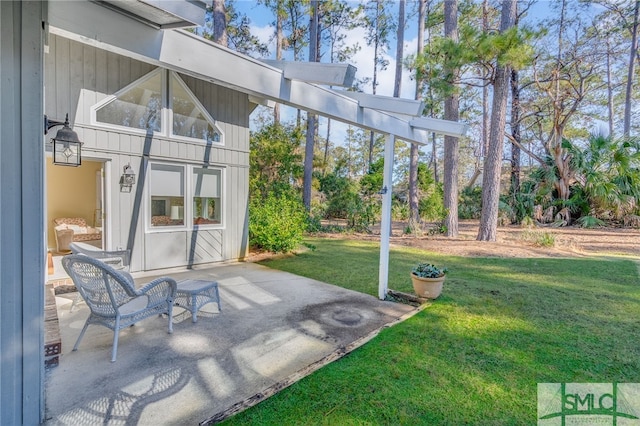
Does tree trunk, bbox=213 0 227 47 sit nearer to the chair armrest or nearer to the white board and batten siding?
the white board and batten siding

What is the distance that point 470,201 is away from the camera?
1717cm

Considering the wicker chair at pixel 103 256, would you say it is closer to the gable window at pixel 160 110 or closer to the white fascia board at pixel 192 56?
the gable window at pixel 160 110

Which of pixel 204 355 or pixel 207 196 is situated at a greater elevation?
pixel 207 196

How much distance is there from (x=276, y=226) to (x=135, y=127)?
3434 millimetres

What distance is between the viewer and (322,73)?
9.62 feet

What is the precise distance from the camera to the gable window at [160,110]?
5.32 metres

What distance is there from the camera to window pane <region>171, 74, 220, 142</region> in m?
6.03

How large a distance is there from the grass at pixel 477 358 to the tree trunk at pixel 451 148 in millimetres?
4955

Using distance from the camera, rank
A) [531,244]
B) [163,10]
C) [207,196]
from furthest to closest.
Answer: [531,244] < [207,196] < [163,10]

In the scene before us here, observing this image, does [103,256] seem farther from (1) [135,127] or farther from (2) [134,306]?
(1) [135,127]

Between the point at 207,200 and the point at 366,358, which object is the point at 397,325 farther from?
the point at 207,200

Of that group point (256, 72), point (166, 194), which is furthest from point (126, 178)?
point (256, 72)

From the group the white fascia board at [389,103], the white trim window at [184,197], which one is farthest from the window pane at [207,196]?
the white fascia board at [389,103]

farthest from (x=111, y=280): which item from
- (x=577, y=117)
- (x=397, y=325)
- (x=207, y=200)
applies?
(x=577, y=117)
